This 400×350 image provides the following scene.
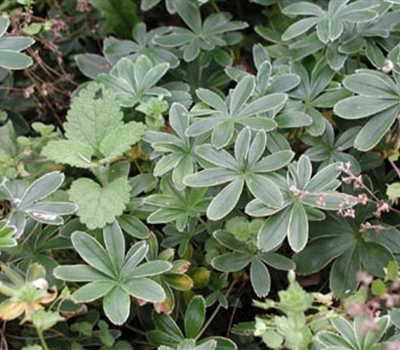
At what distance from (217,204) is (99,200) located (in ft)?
0.89

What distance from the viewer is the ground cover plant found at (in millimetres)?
1384

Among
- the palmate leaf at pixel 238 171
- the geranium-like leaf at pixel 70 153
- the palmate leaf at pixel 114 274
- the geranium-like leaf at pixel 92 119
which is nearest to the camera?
the palmate leaf at pixel 114 274

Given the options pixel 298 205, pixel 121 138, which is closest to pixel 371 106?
pixel 298 205

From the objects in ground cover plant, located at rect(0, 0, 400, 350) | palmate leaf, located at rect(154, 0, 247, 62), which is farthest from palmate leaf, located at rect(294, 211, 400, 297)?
palmate leaf, located at rect(154, 0, 247, 62)

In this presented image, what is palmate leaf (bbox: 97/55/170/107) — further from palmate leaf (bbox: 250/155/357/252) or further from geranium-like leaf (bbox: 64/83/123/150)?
palmate leaf (bbox: 250/155/357/252)

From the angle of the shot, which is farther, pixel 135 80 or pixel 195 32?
pixel 195 32

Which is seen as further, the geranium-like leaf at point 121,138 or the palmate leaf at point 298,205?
the geranium-like leaf at point 121,138

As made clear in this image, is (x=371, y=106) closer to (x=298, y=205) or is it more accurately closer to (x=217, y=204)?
(x=298, y=205)

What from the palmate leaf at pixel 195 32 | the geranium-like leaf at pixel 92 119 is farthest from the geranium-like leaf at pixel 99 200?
the palmate leaf at pixel 195 32

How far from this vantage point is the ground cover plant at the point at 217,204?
1384mm

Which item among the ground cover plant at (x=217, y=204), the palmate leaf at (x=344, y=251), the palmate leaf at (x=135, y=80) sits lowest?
the palmate leaf at (x=344, y=251)

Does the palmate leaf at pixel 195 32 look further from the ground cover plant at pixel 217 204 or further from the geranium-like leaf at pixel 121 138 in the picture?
the geranium-like leaf at pixel 121 138

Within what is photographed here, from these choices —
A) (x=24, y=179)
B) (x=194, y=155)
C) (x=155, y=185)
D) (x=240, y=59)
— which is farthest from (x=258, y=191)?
(x=240, y=59)

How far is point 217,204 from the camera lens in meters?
1.44
